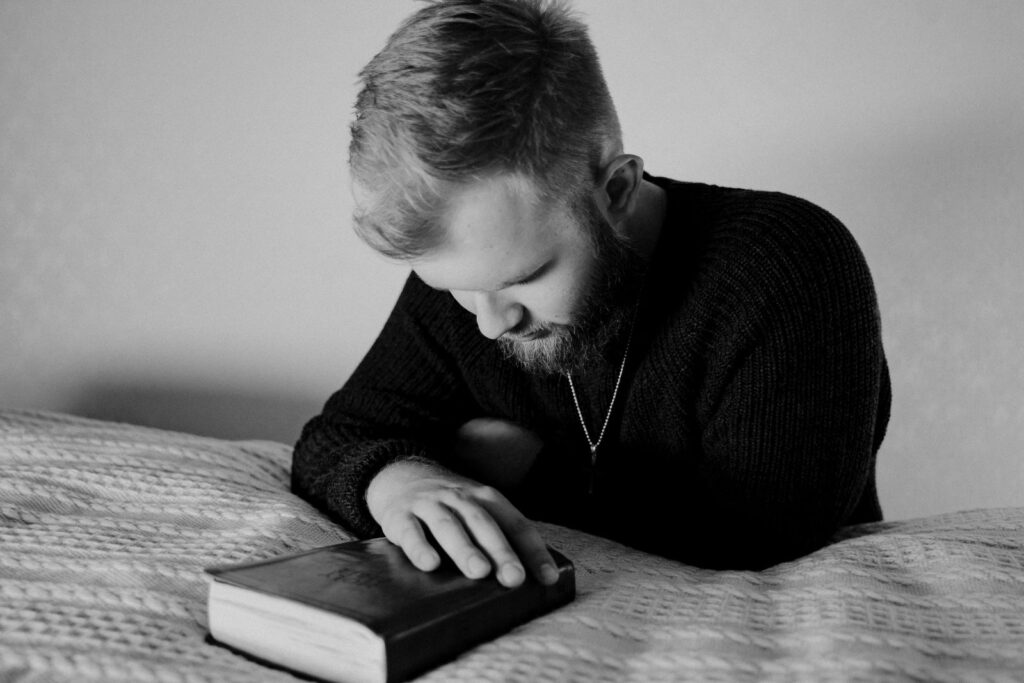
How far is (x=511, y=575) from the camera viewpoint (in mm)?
655

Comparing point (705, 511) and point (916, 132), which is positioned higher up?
point (916, 132)

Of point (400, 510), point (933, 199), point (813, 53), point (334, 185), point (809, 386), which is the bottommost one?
point (400, 510)

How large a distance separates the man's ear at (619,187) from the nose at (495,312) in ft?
0.49

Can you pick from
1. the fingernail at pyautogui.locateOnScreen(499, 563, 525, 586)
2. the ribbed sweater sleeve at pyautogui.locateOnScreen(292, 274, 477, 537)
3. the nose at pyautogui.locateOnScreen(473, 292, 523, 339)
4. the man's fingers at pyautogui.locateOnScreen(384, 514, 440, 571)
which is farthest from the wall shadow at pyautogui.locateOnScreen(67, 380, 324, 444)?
the fingernail at pyautogui.locateOnScreen(499, 563, 525, 586)

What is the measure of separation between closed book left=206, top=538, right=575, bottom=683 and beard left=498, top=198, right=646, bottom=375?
348mm

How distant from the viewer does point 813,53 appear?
51.6 inches

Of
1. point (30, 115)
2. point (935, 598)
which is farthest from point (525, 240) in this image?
point (30, 115)

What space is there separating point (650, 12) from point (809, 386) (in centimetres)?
74

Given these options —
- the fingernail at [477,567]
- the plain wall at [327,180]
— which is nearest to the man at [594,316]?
the fingernail at [477,567]

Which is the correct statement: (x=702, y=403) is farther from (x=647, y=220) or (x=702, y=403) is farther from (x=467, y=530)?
(x=467, y=530)

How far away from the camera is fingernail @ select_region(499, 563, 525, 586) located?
25.6 inches

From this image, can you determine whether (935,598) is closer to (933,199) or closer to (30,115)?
Answer: (933,199)

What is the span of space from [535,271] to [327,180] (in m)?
0.81

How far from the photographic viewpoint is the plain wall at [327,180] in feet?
4.26
